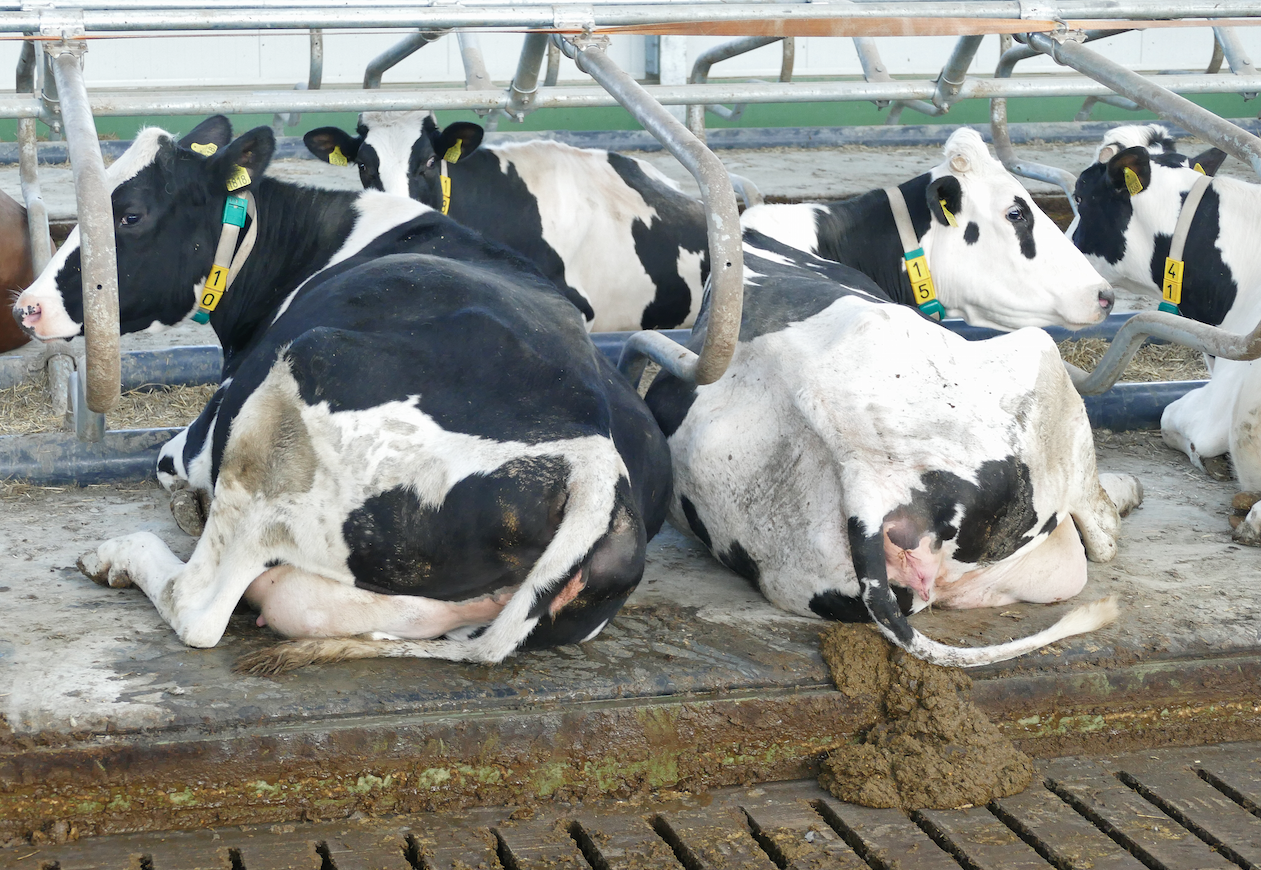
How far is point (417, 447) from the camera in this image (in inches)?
117

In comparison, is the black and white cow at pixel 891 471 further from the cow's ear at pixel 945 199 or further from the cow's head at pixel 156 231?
the cow's head at pixel 156 231

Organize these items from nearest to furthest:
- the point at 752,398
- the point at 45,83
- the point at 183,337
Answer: the point at 752,398 < the point at 45,83 < the point at 183,337

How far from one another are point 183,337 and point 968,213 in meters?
3.73

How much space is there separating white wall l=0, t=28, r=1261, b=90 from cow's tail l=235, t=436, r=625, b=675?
10085 mm

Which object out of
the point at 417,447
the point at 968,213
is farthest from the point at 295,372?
the point at 968,213

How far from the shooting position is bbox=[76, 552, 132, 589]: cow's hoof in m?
3.40

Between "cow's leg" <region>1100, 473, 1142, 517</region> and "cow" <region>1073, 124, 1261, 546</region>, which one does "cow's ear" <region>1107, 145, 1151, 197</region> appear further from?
"cow's leg" <region>1100, 473, 1142, 517</region>

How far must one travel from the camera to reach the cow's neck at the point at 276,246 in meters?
4.17

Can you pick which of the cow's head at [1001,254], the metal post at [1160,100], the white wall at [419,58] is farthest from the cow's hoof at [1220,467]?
the white wall at [419,58]

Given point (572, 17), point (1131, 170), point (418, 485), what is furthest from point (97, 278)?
point (1131, 170)

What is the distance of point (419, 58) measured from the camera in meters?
13.9

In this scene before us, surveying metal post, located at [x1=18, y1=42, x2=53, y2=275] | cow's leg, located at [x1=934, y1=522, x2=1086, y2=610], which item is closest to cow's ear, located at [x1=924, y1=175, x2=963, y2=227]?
cow's leg, located at [x1=934, y1=522, x2=1086, y2=610]

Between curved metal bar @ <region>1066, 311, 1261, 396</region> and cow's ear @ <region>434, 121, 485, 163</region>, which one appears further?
cow's ear @ <region>434, 121, 485, 163</region>

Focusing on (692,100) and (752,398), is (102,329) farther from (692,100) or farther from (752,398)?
(692,100)
